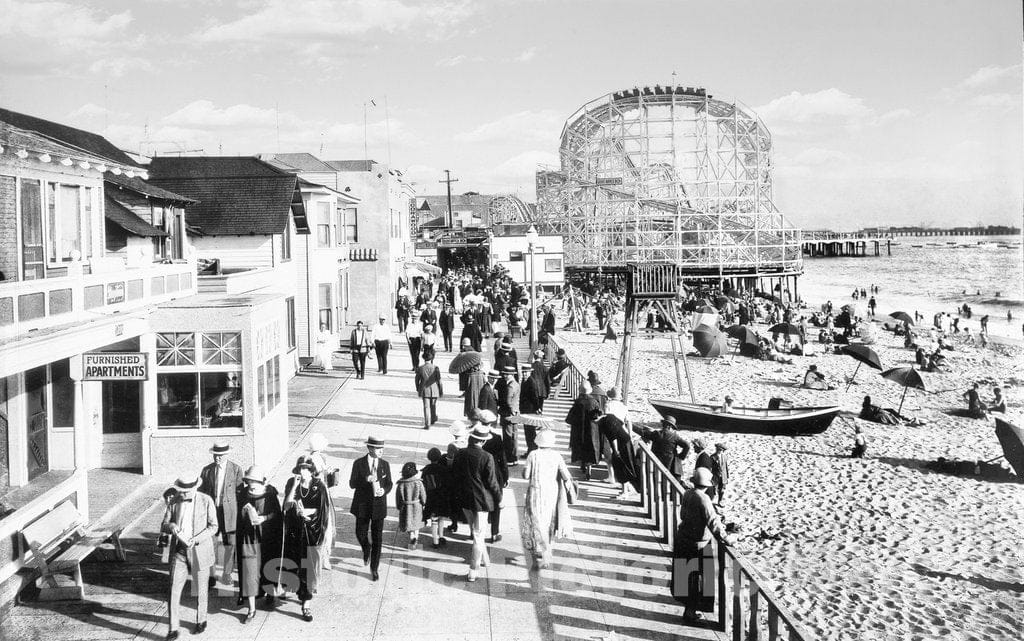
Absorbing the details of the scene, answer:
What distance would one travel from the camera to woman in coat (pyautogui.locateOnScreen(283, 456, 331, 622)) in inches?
275

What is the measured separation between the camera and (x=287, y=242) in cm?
2019

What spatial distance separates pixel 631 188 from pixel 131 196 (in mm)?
60630

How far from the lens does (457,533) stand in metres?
8.91

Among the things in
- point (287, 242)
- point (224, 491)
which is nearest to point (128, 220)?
point (287, 242)

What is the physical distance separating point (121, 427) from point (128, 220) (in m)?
4.83

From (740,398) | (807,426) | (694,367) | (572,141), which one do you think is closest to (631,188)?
(572,141)

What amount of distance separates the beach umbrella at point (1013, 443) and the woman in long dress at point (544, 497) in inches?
460

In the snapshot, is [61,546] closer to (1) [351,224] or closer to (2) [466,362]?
(2) [466,362]

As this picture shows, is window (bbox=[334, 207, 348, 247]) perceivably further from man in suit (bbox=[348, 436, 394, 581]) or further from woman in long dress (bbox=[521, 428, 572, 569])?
woman in long dress (bbox=[521, 428, 572, 569])

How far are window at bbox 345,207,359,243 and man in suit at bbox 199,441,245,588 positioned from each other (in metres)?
21.4

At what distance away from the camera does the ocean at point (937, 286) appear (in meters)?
61.5

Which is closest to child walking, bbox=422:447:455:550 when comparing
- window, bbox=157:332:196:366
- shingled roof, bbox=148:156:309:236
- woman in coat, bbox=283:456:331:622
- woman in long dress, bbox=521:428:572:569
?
woman in long dress, bbox=521:428:572:569

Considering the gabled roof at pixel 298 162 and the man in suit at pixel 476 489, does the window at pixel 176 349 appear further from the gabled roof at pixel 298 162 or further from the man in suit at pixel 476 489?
the gabled roof at pixel 298 162

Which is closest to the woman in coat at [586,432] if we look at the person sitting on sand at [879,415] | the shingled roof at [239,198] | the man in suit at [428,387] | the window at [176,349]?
the man in suit at [428,387]
